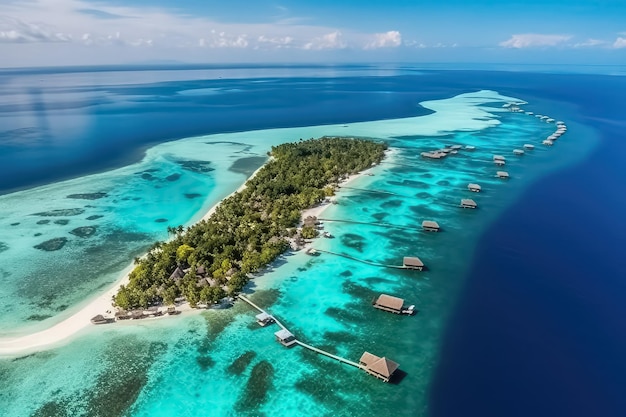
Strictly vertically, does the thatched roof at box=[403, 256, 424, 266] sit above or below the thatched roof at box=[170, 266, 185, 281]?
above

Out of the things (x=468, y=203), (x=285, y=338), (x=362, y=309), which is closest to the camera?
(x=285, y=338)

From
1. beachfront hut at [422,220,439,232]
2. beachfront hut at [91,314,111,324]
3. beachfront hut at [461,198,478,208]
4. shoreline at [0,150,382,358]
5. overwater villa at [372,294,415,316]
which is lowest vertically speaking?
shoreline at [0,150,382,358]

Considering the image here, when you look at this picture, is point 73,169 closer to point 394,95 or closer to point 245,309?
point 245,309

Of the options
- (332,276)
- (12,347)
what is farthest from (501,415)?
(12,347)

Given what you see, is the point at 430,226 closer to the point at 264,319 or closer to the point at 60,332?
the point at 264,319

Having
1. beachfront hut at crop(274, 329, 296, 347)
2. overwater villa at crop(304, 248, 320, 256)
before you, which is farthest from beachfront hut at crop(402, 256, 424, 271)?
beachfront hut at crop(274, 329, 296, 347)

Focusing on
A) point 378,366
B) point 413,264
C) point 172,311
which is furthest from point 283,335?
point 413,264

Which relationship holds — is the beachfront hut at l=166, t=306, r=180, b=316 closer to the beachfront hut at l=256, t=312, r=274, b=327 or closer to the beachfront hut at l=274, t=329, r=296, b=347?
the beachfront hut at l=256, t=312, r=274, b=327

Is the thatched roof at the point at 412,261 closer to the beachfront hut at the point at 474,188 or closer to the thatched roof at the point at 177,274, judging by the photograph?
the thatched roof at the point at 177,274
